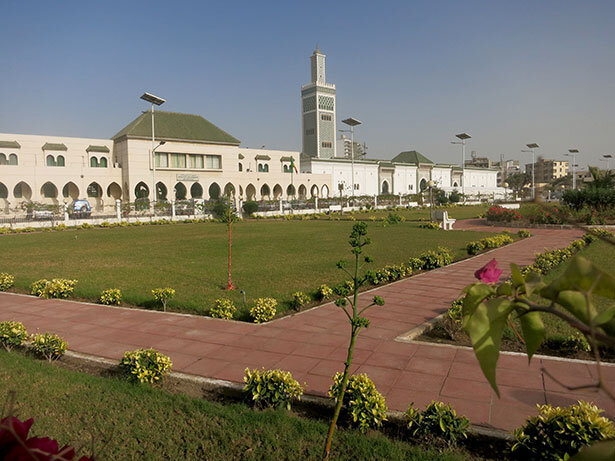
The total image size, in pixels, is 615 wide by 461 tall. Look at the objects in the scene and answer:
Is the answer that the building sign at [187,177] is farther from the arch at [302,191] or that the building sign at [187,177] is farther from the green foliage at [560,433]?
the green foliage at [560,433]

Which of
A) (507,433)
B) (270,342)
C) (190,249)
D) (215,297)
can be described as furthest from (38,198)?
(507,433)

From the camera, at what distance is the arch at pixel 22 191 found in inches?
1437

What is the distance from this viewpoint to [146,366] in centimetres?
388

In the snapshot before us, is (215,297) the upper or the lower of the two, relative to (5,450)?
lower

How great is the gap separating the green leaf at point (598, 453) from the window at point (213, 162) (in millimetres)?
46775

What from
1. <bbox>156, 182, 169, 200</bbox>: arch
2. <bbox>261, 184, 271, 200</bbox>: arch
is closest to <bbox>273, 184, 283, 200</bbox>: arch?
<bbox>261, 184, 271, 200</bbox>: arch

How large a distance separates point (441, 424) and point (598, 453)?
262 cm

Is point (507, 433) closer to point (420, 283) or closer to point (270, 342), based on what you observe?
point (270, 342)

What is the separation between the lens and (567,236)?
50.8ft

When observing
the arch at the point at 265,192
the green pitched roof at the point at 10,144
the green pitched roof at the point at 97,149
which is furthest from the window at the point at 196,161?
the green pitched roof at the point at 10,144

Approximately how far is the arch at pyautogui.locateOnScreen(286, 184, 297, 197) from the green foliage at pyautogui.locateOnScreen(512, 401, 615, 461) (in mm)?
48104

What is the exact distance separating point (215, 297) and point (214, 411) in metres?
3.61

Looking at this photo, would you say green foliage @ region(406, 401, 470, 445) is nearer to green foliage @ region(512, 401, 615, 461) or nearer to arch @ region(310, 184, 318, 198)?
green foliage @ region(512, 401, 615, 461)

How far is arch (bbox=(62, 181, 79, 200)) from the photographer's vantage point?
38.8 m
